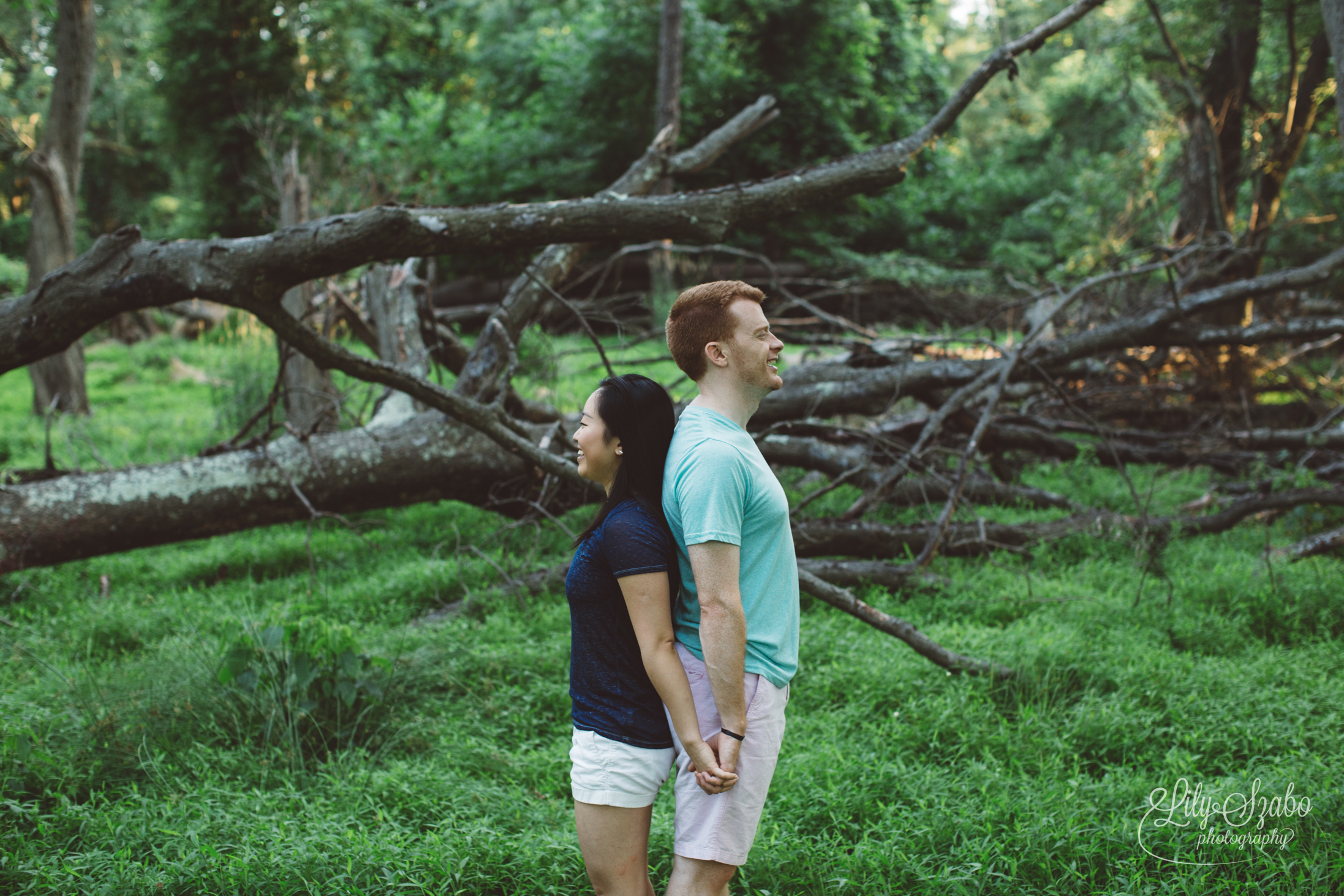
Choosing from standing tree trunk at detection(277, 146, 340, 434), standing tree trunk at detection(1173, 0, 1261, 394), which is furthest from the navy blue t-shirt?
standing tree trunk at detection(1173, 0, 1261, 394)

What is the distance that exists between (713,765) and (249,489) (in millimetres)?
3916

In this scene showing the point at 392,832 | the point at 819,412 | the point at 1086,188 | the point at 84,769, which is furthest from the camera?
the point at 1086,188

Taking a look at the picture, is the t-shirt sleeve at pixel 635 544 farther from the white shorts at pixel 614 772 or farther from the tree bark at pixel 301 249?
the tree bark at pixel 301 249

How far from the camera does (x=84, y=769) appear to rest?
2986 millimetres

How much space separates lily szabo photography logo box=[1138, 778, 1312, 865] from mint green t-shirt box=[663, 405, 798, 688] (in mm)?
1623

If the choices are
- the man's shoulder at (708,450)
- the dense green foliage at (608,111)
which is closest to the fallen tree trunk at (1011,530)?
the man's shoulder at (708,450)

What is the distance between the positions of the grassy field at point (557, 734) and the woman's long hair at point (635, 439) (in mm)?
1332

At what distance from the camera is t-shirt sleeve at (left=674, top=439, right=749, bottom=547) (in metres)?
1.70

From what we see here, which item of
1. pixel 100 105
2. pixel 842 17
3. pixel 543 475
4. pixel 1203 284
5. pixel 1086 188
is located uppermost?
pixel 100 105

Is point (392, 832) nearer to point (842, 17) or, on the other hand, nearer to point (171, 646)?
point (171, 646)

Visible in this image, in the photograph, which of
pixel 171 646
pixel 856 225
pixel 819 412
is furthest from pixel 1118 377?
pixel 856 225

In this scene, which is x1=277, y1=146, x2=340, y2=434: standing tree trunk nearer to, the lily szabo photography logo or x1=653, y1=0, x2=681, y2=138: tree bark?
x1=653, y1=0, x2=681, y2=138: tree bark

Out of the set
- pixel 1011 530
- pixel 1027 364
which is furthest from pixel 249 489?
pixel 1027 364

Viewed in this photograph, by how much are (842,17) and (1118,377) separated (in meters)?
11.5
